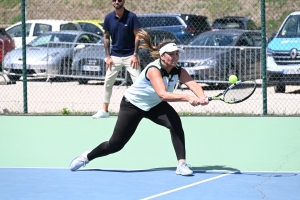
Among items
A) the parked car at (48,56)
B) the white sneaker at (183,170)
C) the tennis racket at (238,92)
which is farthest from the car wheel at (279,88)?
the white sneaker at (183,170)

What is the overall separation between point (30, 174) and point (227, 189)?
2281mm

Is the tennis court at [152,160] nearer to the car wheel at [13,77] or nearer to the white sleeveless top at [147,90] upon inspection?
the white sleeveless top at [147,90]

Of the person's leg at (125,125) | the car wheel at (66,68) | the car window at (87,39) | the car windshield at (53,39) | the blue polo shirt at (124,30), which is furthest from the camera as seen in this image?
the car window at (87,39)

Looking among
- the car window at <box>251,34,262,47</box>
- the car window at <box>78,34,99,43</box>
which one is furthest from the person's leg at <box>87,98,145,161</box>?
the car window at <box>78,34,99,43</box>

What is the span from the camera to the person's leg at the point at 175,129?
334 inches

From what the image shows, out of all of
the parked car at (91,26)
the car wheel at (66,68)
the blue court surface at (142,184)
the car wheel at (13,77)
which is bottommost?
the car wheel at (13,77)

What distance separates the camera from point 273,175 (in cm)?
859

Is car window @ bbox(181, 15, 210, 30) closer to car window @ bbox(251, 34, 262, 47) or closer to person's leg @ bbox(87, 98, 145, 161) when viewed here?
car window @ bbox(251, 34, 262, 47)

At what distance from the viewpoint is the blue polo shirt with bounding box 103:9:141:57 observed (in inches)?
494

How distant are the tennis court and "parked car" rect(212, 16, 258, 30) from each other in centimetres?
1477

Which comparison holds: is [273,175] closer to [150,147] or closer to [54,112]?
[150,147]

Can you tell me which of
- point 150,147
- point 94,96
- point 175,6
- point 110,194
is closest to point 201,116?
point 150,147

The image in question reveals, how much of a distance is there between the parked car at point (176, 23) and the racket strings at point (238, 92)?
15.7 metres

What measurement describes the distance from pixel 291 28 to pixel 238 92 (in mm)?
9962
